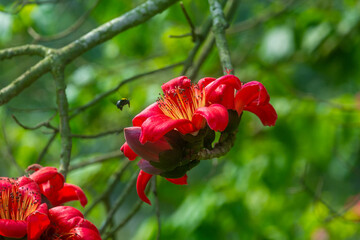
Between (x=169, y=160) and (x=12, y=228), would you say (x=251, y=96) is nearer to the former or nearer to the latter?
(x=169, y=160)

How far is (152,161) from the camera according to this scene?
4.33 ft

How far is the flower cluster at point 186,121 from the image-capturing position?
4.25ft

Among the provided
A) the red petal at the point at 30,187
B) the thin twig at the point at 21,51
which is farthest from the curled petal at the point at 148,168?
the thin twig at the point at 21,51

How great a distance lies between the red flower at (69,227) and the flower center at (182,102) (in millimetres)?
390

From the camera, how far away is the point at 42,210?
52.8 inches

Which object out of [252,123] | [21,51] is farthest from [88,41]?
[252,123]

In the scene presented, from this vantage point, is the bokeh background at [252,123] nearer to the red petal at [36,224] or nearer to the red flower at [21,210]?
the red flower at [21,210]

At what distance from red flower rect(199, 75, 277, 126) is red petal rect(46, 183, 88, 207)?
1.68 ft

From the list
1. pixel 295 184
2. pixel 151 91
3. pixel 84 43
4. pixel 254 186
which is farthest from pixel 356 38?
pixel 84 43

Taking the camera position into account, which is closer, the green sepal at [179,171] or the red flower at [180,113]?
the red flower at [180,113]

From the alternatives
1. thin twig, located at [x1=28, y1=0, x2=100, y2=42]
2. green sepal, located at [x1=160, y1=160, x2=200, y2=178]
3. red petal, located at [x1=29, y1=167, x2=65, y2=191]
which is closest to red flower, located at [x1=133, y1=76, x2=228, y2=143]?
green sepal, located at [x1=160, y1=160, x2=200, y2=178]

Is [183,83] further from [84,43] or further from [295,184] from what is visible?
[295,184]

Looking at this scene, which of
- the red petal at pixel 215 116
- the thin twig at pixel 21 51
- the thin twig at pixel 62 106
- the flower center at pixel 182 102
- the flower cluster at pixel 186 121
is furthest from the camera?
the thin twig at pixel 21 51

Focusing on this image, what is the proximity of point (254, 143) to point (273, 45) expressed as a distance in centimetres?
78
